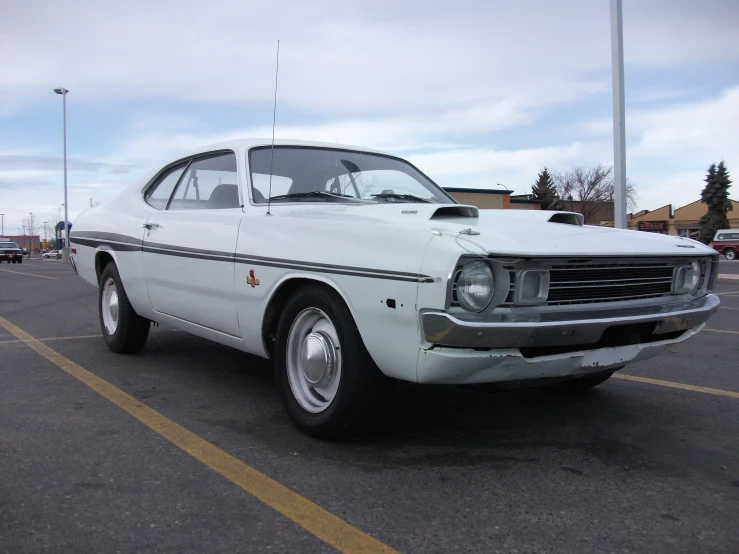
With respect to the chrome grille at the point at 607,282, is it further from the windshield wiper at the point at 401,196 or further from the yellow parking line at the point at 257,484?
the windshield wiper at the point at 401,196

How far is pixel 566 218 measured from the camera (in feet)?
12.2

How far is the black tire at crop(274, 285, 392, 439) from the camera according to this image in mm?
2975

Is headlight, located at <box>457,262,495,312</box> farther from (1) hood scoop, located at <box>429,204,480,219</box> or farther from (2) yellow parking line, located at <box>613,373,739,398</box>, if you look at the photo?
(2) yellow parking line, located at <box>613,373,739,398</box>

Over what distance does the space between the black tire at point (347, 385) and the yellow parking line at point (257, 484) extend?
0.43 meters

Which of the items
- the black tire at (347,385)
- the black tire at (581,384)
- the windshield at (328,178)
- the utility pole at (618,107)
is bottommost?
the black tire at (581,384)

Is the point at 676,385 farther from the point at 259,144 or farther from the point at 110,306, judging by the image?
the point at 110,306

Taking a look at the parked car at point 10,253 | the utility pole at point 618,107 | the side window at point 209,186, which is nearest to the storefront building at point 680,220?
the parked car at point 10,253

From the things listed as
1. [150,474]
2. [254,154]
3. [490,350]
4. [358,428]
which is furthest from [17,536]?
[254,154]

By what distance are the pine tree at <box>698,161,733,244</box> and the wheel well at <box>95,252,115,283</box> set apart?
62468 mm

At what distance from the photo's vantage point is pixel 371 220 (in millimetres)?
3113

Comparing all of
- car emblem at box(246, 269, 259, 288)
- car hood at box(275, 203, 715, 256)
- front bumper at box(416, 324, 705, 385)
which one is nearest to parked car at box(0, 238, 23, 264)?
car emblem at box(246, 269, 259, 288)

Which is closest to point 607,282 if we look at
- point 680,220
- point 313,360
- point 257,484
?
point 313,360

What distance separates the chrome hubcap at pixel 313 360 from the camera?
318cm

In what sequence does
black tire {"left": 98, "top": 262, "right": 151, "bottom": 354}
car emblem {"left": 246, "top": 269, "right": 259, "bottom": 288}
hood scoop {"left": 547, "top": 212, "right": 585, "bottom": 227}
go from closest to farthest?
1. car emblem {"left": 246, "top": 269, "right": 259, "bottom": 288}
2. hood scoop {"left": 547, "top": 212, "right": 585, "bottom": 227}
3. black tire {"left": 98, "top": 262, "right": 151, "bottom": 354}
